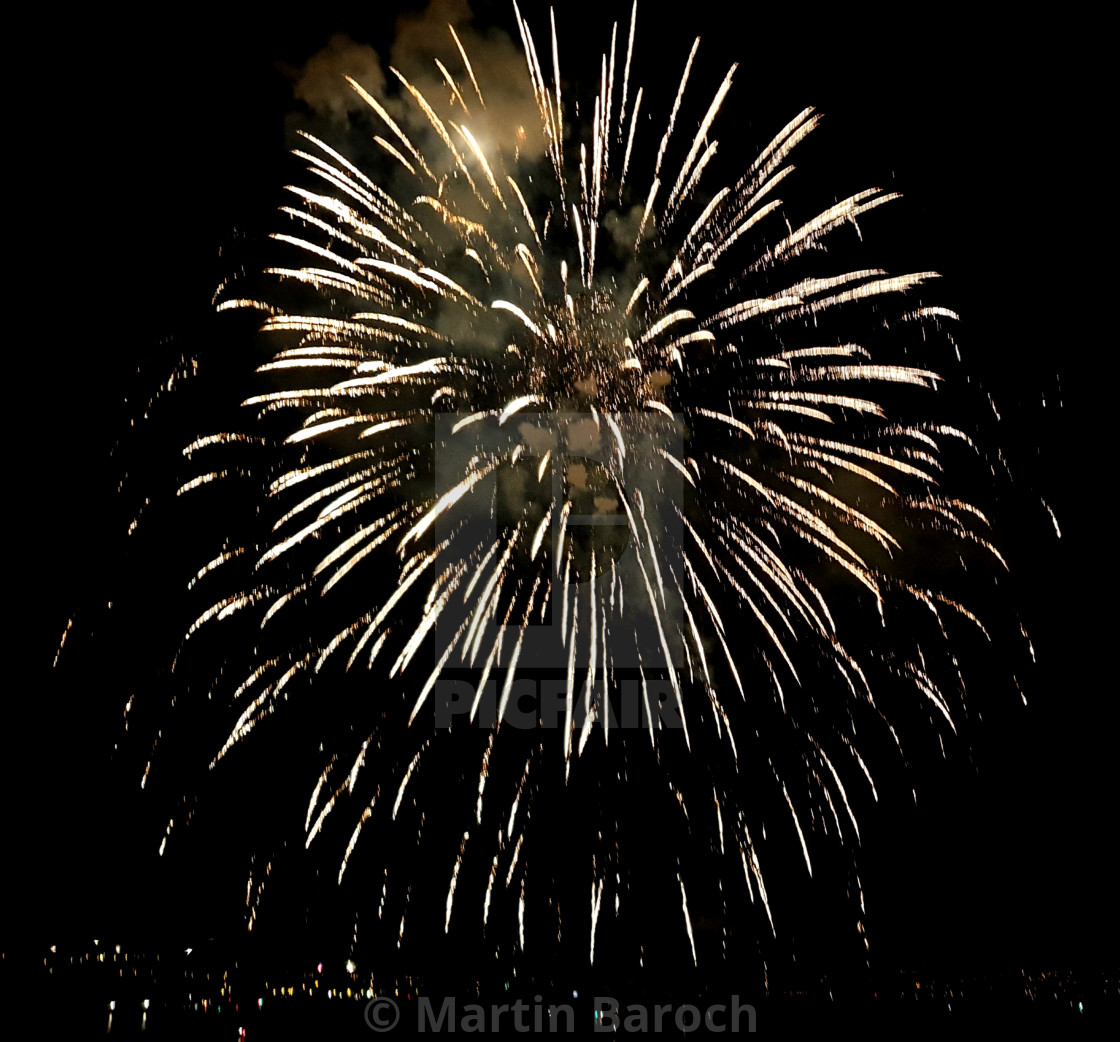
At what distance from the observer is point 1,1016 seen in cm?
2822

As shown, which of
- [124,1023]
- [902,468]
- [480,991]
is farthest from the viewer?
[480,991]

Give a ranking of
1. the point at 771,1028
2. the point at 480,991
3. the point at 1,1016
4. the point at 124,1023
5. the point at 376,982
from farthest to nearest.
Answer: the point at 376,982
the point at 771,1028
the point at 480,991
the point at 124,1023
the point at 1,1016

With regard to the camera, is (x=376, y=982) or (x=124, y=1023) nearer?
(x=124, y=1023)

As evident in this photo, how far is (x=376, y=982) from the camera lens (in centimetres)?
3919

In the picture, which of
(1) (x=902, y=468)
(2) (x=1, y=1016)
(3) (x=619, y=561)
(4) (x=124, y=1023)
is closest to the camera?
(1) (x=902, y=468)

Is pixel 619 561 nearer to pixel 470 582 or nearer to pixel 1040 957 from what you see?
pixel 470 582

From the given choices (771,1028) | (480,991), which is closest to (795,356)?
(480,991)

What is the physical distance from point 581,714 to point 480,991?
2821cm

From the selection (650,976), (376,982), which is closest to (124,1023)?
(376,982)

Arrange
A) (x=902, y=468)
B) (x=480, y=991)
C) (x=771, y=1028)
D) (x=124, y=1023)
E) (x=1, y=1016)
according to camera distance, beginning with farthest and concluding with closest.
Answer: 1. (x=771, y=1028)
2. (x=480, y=991)
3. (x=124, y=1023)
4. (x=1, y=1016)
5. (x=902, y=468)

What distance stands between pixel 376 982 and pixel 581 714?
3653 cm

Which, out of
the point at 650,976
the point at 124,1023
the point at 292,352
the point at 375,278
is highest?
the point at 375,278

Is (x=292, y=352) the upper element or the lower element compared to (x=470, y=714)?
upper

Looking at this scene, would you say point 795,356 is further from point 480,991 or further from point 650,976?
point 650,976
